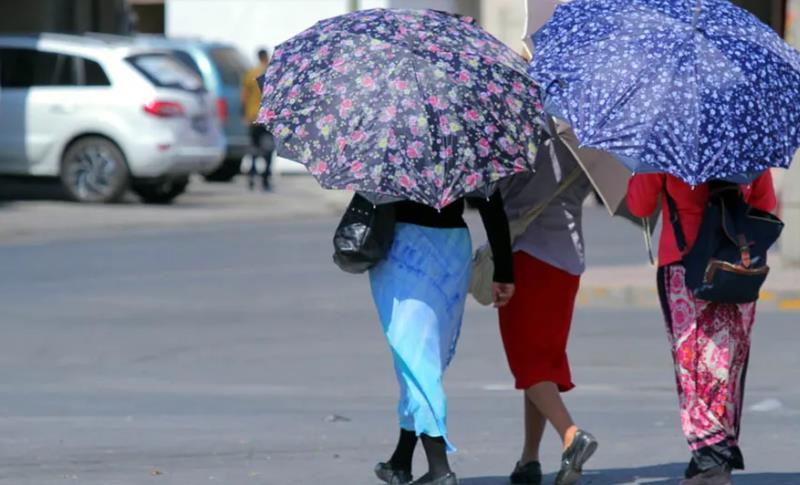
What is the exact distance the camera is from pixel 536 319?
706 centimetres

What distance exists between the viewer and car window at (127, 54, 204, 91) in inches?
864

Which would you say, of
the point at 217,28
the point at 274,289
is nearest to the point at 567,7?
the point at 274,289

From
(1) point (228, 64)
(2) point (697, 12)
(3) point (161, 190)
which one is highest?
(2) point (697, 12)

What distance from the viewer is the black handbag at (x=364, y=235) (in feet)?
21.3

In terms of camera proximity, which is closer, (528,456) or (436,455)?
(436,455)

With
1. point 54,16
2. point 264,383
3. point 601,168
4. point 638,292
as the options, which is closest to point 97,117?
point 54,16

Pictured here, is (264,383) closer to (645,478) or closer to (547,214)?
(645,478)

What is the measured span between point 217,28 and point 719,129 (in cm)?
2925

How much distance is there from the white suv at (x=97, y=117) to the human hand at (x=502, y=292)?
49.9 ft

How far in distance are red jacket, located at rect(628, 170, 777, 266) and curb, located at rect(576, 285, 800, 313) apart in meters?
6.81

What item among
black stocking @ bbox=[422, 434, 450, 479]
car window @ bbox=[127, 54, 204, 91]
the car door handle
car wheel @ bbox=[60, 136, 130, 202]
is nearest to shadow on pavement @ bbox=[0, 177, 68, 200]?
car wheel @ bbox=[60, 136, 130, 202]

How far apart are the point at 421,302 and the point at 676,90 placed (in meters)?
1.14

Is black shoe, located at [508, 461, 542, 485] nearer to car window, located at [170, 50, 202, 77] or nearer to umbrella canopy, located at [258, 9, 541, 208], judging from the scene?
umbrella canopy, located at [258, 9, 541, 208]

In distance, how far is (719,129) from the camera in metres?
6.38
